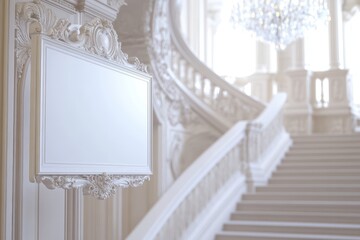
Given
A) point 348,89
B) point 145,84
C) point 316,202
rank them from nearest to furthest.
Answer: point 145,84, point 316,202, point 348,89

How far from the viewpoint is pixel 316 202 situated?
8.45 meters

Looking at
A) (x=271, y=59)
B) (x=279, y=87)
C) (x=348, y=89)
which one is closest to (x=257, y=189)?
(x=348, y=89)

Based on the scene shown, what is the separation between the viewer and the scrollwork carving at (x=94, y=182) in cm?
295

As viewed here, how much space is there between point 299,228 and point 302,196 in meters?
1.20

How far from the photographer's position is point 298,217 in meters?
8.10

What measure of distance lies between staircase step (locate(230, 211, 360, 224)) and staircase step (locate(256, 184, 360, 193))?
89 centimetres

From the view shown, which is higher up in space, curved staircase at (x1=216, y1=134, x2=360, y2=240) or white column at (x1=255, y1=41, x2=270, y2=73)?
white column at (x1=255, y1=41, x2=270, y2=73)

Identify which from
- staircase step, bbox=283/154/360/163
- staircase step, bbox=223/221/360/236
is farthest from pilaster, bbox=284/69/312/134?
staircase step, bbox=223/221/360/236

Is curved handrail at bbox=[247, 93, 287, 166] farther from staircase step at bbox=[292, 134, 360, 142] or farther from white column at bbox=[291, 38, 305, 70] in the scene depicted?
white column at bbox=[291, 38, 305, 70]

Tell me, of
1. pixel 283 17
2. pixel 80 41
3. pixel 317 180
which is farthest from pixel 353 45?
pixel 80 41

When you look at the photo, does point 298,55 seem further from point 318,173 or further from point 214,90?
point 318,173

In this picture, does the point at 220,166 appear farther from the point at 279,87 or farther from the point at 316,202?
the point at 279,87

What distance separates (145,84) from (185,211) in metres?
3.87

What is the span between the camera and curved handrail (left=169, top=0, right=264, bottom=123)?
35.9 ft
